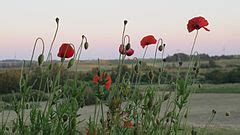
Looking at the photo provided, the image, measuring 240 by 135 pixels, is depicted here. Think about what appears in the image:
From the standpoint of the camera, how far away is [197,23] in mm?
3912

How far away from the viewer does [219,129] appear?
8688mm

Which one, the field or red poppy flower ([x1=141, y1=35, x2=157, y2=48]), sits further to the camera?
the field

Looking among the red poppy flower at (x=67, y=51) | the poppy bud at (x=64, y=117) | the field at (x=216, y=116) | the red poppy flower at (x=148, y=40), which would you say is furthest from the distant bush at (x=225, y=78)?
the poppy bud at (x=64, y=117)

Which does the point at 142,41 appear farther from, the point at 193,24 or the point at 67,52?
the point at 67,52

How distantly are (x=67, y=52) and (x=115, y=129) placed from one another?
0.59m

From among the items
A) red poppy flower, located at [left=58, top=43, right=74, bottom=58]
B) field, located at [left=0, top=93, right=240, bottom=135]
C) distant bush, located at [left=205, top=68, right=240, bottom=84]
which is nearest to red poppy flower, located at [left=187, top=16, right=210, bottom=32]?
red poppy flower, located at [left=58, top=43, right=74, bottom=58]

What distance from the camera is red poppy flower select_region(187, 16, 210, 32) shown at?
12.8 ft

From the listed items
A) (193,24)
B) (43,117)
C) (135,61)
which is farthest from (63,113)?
(193,24)

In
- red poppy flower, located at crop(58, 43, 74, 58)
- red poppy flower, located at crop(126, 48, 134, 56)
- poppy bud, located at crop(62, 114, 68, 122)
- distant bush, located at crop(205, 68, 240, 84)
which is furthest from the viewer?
distant bush, located at crop(205, 68, 240, 84)

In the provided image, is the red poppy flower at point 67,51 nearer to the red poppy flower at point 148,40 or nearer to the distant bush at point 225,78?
the red poppy flower at point 148,40

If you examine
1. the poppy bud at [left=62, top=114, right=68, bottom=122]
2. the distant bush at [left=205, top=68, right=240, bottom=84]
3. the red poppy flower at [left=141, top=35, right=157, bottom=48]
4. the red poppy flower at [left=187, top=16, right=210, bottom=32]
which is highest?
the red poppy flower at [left=187, top=16, right=210, bottom=32]

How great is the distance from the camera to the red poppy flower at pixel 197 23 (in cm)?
391

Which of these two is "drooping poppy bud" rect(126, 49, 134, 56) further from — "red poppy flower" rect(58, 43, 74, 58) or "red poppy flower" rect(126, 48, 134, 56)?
"red poppy flower" rect(58, 43, 74, 58)

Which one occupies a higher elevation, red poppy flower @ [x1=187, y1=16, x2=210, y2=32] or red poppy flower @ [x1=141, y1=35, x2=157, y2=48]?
red poppy flower @ [x1=187, y1=16, x2=210, y2=32]
